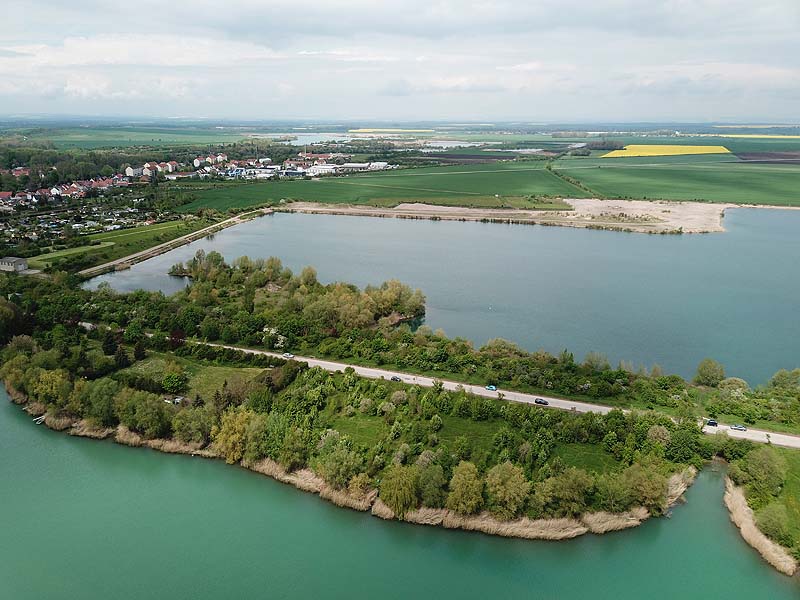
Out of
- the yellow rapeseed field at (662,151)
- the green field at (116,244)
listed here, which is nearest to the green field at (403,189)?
the green field at (116,244)

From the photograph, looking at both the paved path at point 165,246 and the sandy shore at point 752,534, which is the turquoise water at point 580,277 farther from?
the sandy shore at point 752,534

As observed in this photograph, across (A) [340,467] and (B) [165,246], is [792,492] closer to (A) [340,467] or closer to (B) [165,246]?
(A) [340,467]

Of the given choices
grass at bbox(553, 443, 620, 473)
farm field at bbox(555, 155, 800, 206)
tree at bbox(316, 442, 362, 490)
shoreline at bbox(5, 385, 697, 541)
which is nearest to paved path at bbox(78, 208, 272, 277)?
shoreline at bbox(5, 385, 697, 541)

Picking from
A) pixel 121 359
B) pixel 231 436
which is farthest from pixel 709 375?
pixel 121 359

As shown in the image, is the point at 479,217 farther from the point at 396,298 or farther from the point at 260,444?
the point at 260,444

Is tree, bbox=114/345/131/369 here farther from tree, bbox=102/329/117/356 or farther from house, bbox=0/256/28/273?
house, bbox=0/256/28/273

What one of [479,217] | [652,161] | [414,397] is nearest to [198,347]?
[414,397]
